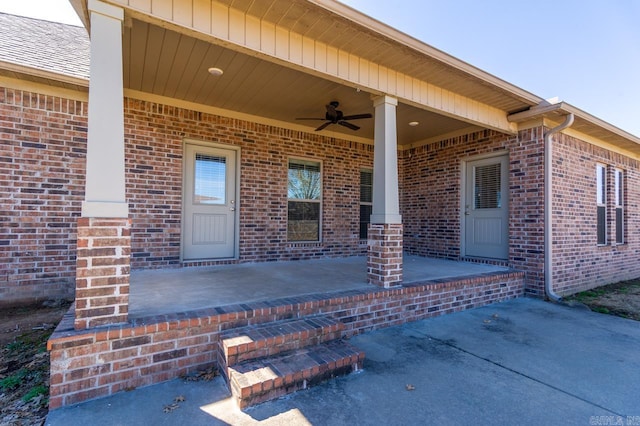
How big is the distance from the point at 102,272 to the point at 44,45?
4.43 metres

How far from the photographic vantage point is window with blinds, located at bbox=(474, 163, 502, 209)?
5812 mm

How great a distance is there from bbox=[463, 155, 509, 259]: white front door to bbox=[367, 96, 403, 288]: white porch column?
115 inches

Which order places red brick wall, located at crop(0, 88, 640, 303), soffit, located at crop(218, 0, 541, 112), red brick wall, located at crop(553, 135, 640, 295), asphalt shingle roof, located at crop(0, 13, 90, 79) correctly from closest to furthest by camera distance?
1. soffit, located at crop(218, 0, 541, 112)
2. asphalt shingle roof, located at crop(0, 13, 90, 79)
3. red brick wall, located at crop(0, 88, 640, 303)
4. red brick wall, located at crop(553, 135, 640, 295)

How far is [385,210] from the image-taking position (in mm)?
3803

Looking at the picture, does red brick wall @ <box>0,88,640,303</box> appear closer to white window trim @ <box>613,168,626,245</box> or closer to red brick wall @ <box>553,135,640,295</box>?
red brick wall @ <box>553,135,640,295</box>

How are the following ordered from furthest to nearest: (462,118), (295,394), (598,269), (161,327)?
(598,269) < (462,118) < (161,327) < (295,394)

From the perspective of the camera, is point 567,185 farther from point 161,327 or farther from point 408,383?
point 161,327

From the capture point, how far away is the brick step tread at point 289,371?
2070mm

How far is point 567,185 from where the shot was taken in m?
5.34

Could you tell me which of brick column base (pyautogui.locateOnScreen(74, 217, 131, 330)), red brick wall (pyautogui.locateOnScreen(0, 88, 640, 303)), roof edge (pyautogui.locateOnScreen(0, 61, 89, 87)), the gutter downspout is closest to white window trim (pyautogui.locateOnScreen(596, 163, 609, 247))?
red brick wall (pyautogui.locateOnScreen(0, 88, 640, 303))

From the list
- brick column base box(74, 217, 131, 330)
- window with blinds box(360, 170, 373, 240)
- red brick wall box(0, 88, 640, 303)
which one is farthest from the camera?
window with blinds box(360, 170, 373, 240)

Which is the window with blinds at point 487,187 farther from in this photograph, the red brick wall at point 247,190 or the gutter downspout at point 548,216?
the gutter downspout at point 548,216

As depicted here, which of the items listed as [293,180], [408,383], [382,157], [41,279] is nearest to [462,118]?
[382,157]

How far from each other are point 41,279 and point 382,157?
460cm
